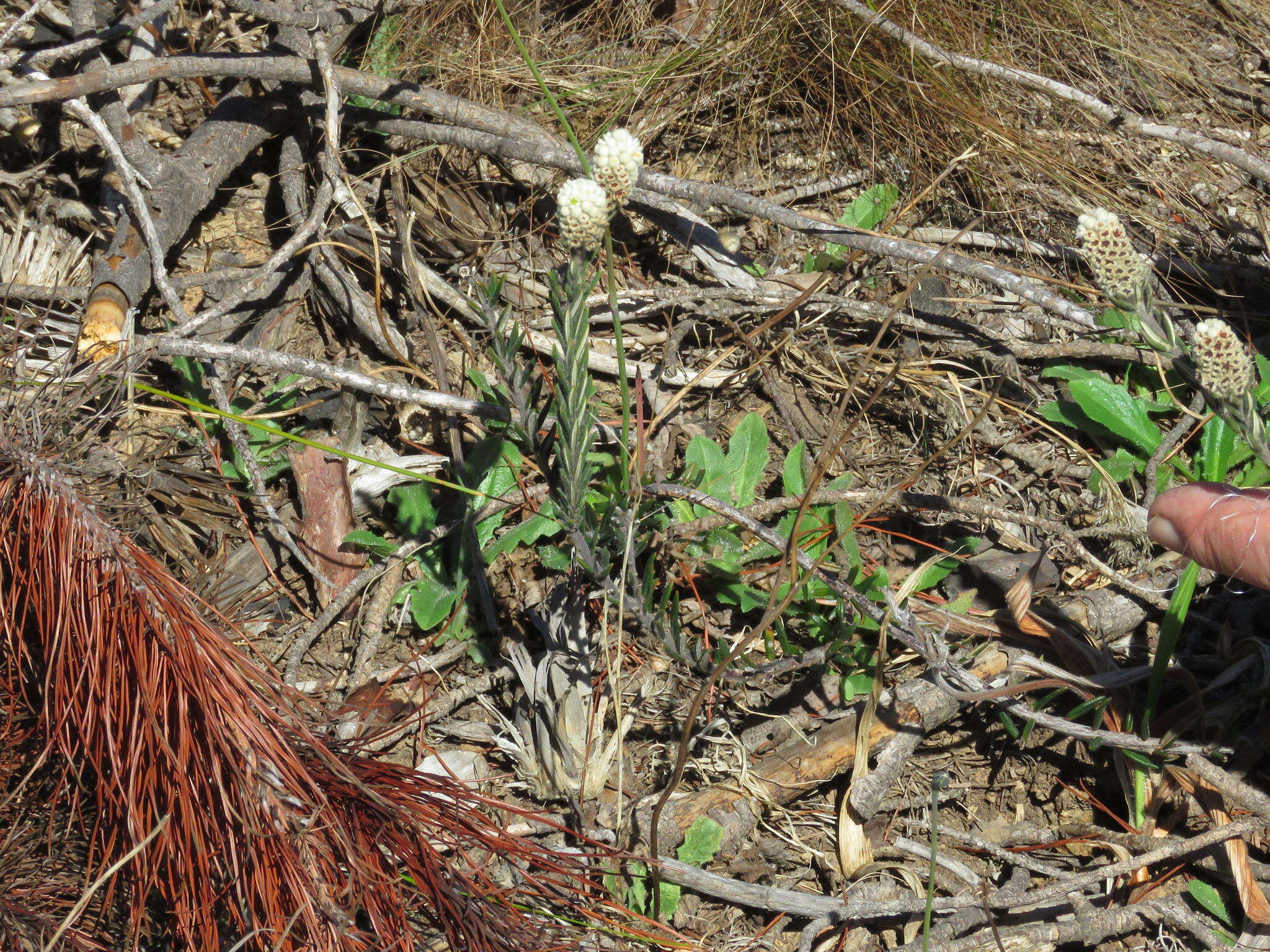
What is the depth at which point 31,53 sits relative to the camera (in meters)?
1.91

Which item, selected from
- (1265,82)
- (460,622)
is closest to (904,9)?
(1265,82)

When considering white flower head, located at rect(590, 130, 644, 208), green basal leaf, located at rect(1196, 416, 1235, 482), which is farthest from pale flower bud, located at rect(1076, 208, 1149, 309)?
green basal leaf, located at rect(1196, 416, 1235, 482)

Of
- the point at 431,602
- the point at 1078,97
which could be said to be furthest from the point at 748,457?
the point at 1078,97

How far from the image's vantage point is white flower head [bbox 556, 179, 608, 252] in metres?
0.93

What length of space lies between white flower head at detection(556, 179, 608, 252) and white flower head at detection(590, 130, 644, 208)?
0.03m

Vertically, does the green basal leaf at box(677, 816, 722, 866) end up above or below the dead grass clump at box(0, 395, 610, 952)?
below

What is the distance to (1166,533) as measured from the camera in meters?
1.38

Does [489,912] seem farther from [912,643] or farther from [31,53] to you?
[31,53]

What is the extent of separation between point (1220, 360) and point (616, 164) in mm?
706

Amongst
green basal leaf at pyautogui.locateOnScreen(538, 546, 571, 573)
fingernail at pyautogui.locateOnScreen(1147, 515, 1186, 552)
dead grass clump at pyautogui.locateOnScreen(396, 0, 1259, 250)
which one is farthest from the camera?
dead grass clump at pyautogui.locateOnScreen(396, 0, 1259, 250)

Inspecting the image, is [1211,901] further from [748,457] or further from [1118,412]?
[748,457]

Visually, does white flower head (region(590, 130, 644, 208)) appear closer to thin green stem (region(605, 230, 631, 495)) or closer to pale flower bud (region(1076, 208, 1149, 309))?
thin green stem (region(605, 230, 631, 495))

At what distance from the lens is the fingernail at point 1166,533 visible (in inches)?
53.7

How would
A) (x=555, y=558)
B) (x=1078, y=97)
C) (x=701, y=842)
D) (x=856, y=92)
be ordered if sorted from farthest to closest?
(x=856, y=92)
(x=1078, y=97)
(x=555, y=558)
(x=701, y=842)
